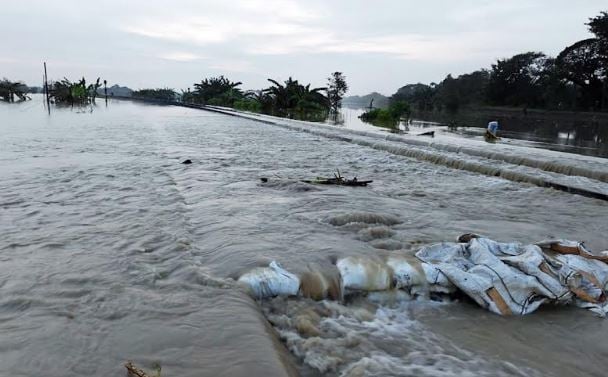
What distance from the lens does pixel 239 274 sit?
10.5 feet

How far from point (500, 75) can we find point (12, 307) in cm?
5317

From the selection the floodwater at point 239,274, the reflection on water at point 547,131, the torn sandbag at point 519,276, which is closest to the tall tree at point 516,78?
the reflection on water at point 547,131

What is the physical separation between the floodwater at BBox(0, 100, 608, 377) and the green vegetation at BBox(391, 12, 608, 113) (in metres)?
40.6

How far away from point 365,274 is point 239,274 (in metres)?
0.90

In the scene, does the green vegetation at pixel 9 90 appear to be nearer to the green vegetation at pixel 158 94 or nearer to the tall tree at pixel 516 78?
the green vegetation at pixel 158 94

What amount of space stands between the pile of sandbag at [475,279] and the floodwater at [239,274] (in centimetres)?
11

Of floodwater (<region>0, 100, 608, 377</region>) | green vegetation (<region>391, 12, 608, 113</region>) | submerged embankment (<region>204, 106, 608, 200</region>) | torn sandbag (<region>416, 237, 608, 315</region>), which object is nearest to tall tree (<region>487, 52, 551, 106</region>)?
green vegetation (<region>391, 12, 608, 113</region>)

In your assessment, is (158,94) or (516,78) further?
(158,94)

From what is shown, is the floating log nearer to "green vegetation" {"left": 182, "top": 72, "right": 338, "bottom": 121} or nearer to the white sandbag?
the white sandbag

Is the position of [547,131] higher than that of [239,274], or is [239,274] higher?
[547,131]

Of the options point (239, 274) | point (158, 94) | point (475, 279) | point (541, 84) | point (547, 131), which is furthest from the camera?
point (158, 94)

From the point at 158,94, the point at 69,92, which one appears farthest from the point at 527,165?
the point at 158,94

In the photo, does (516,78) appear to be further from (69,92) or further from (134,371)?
(134,371)

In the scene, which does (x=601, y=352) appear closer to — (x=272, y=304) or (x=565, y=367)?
(x=565, y=367)
